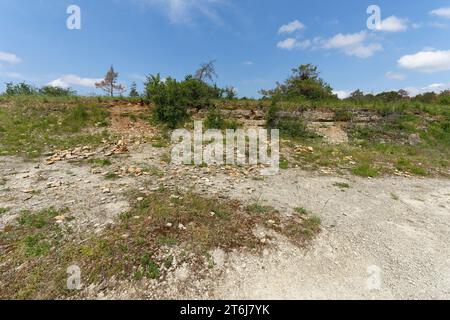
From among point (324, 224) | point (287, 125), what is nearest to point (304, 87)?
point (287, 125)

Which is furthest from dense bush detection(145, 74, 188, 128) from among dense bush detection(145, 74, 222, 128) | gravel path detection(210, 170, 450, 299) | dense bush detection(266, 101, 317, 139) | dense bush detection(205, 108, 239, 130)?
gravel path detection(210, 170, 450, 299)

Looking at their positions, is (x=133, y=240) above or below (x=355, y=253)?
above

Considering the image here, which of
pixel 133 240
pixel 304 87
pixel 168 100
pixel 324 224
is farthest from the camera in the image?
pixel 304 87

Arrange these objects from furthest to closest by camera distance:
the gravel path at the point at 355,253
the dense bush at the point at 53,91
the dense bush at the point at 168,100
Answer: the dense bush at the point at 53,91, the dense bush at the point at 168,100, the gravel path at the point at 355,253

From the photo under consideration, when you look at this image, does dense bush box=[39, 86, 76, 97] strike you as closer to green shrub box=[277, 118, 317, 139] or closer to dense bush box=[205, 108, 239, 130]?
dense bush box=[205, 108, 239, 130]

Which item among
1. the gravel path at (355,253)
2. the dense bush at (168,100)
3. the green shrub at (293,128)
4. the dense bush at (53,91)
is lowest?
the gravel path at (355,253)

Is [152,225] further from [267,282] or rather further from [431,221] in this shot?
[431,221]

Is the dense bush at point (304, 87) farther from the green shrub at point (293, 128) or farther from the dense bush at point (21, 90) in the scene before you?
the dense bush at point (21, 90)

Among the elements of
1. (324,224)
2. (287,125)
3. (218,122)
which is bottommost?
(324,224)

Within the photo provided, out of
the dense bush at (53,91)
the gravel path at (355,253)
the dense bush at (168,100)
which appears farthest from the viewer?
the dense bush at (53,91)

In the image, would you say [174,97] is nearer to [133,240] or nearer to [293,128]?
[293,128]

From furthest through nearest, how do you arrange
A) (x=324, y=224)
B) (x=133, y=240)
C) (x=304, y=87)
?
(x=304, y=87) < (x=324, y=224) < (x=133, y=240)

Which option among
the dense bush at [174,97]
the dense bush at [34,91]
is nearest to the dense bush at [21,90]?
the dense bush at [34,91]
